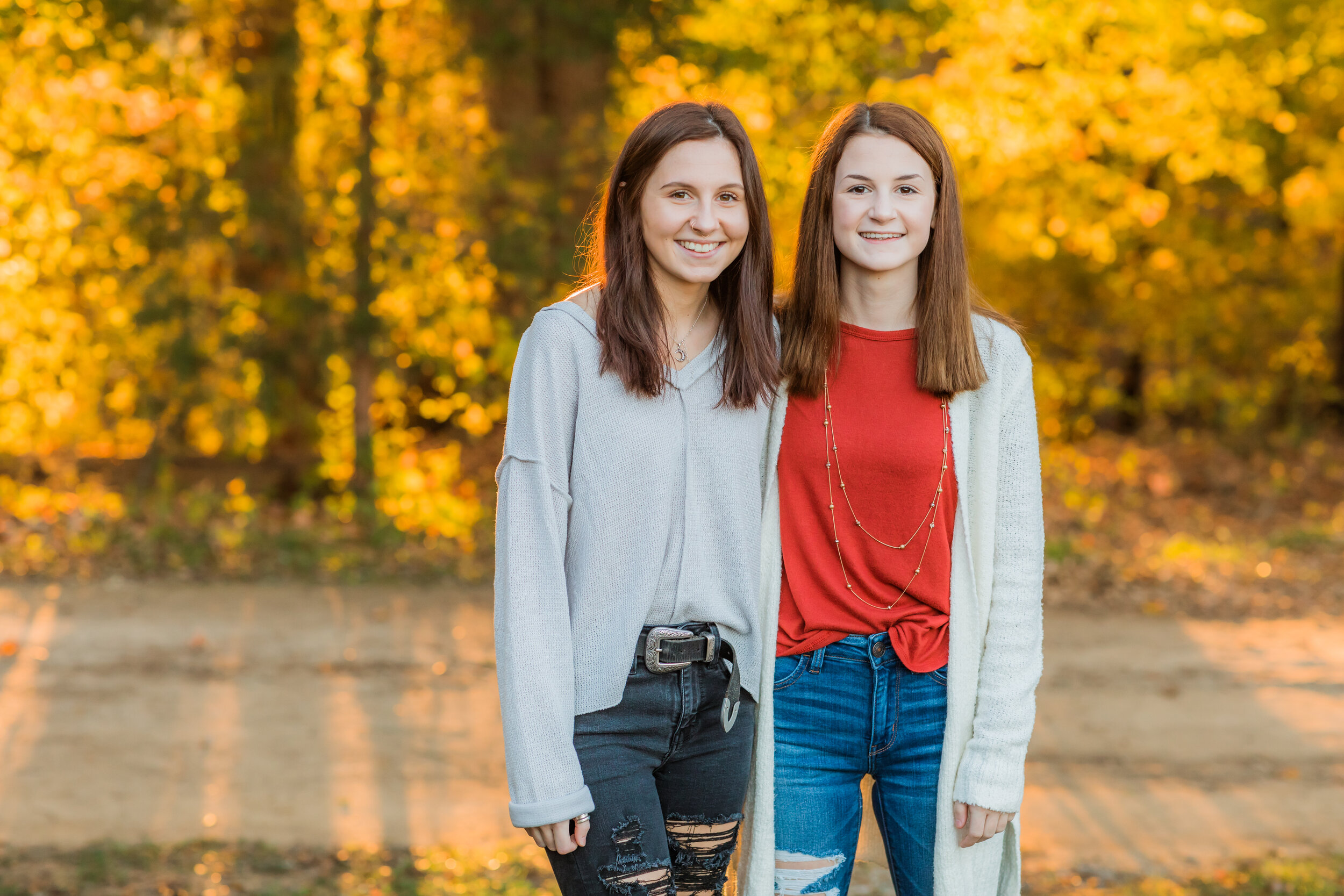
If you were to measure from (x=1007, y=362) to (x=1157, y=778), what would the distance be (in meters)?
3.53

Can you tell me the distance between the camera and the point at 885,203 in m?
2.34

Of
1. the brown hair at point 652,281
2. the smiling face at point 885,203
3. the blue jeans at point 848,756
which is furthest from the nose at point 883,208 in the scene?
the blue jeans at point 848,756

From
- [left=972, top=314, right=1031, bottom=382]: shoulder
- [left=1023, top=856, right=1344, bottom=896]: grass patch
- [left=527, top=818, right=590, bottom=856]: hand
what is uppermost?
[left=972, top=314, right=1031, bottom=382]: shoulder

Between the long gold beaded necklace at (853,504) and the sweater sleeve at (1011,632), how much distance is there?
0.11m

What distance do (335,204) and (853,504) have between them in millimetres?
6755

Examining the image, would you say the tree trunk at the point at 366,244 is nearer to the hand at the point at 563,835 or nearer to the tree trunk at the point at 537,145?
the tree trunk at the point at 537,145

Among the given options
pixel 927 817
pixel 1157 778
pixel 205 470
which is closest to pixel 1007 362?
pixel 927 817

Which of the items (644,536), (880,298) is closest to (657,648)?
(644,536)

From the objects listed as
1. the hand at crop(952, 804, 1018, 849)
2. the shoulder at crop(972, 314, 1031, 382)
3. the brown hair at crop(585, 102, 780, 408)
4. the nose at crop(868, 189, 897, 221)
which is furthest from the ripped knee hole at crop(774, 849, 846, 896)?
the nose at crop(868, 189, 897, 221)

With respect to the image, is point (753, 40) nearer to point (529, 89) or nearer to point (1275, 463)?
point (529, 89)

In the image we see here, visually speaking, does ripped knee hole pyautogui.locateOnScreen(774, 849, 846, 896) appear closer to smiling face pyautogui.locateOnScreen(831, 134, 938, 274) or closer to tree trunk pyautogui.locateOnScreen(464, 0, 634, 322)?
smiling face pyautogui.locateOnScreen(831, 134, 938, 274)

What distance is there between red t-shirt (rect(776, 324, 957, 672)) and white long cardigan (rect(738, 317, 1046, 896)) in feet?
0.11

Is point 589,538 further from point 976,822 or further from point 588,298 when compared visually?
point 976,822

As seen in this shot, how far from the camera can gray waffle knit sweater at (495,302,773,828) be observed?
6.82 ft
